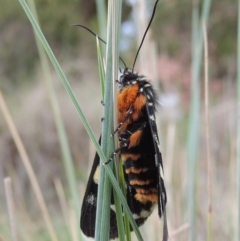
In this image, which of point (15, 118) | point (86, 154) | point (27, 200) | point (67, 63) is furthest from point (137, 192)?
point (67, 63)

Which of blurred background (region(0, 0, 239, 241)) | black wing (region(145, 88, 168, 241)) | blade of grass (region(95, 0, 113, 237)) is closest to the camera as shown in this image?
blade of grass (region(95, 0, 113, 237))

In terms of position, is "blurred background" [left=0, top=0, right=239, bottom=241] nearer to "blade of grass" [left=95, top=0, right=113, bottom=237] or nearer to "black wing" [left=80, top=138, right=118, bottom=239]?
"black wing" [left=80, top=138, right=118, bottom=239]

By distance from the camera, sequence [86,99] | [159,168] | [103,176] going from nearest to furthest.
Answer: [103,176]
[159,168]
[86,99]

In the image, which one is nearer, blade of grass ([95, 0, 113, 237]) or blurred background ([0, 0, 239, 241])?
blade of grass ([95, 0, 113, 237])

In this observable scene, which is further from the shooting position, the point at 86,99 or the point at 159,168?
the point at 86,99

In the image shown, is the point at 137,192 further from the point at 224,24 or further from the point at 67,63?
the point at 224,24

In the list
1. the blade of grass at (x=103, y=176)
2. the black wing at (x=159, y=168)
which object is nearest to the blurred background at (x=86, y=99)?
the black wing at (x=159, y=168)

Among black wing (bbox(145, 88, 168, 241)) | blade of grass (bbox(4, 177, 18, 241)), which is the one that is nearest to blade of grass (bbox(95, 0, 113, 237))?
black wing (bbox(145, 88, 168, 241))

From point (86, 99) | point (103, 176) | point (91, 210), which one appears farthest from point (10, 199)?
point (86, 99)

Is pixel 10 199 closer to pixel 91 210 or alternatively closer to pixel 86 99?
pixel 91 210
